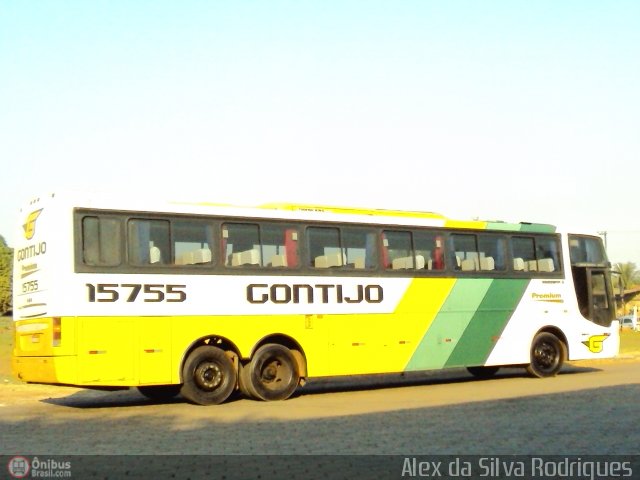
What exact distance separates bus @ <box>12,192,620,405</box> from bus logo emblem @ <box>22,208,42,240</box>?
0.05 m

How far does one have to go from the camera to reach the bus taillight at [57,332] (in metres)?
16.5

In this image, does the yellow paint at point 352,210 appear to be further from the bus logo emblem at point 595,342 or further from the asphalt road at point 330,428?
the bus logo emblem at point 595,342

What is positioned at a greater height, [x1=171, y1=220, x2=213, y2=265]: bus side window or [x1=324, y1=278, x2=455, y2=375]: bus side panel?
[x1=171, y1=220, x2=213, y2=265]: bus side window

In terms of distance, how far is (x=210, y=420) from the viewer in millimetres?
15039

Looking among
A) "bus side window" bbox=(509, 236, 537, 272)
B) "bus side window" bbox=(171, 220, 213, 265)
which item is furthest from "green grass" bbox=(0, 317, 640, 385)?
"bus side window" bbox=(509, 236, 537, 272)

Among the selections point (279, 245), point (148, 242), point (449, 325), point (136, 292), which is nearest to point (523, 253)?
point (449, 325)

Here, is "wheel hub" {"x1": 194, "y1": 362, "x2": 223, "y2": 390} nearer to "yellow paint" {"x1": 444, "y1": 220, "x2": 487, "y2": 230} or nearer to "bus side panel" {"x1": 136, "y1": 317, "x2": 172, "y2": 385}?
"bus side panel" {"x1": 136, "y1": 317, "x2": 172, "y2": 385}

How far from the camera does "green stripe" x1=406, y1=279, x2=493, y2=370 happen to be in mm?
21250

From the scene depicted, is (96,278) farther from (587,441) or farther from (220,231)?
(587,441)

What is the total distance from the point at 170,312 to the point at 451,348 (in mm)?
6705

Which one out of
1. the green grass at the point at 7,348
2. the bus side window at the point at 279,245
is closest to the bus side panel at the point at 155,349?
the bus side window at the point at 279,245

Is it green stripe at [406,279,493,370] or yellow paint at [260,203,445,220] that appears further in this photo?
green stripe at [406,279,493,370]

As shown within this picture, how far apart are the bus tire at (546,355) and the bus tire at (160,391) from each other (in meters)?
8.10

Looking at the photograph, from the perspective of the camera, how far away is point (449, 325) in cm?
2170
